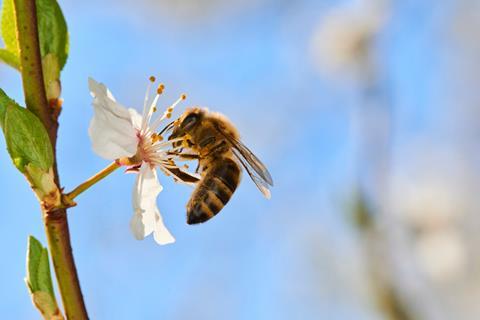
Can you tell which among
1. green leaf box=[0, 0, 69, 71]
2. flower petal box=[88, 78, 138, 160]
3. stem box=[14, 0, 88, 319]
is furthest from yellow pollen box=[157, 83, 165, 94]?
stem box=[14, 0, 88, 319]

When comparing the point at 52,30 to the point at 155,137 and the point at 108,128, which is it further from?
the point at 155,137

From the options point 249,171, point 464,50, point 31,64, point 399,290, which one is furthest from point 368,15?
point 31,64

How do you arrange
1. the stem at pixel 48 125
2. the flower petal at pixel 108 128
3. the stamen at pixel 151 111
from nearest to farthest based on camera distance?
the stem at pixel 48 125 → the flower petal at pixel 108 128 → the stamen at pixel 151 111

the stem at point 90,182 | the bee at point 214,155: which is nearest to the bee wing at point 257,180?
the bee at point 214,155

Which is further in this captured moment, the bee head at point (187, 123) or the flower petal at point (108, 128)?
the bee head at point (187, 123)

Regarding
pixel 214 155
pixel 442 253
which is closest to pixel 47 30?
pixel 214 155

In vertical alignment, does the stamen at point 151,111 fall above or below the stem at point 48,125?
above

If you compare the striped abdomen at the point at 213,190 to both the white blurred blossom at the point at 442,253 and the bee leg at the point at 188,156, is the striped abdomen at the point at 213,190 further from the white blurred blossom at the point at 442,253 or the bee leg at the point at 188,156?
the white blurred blossom at the point at 442,253
